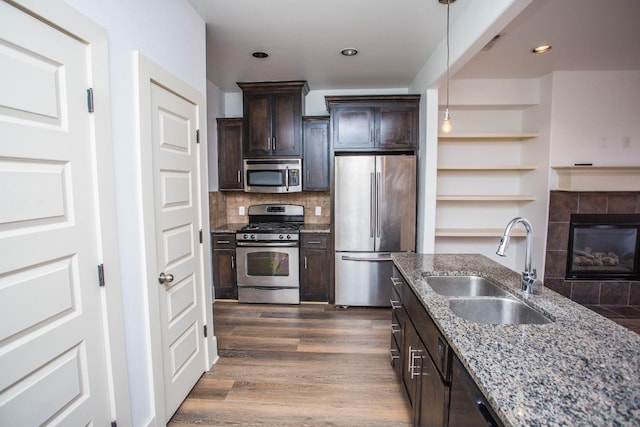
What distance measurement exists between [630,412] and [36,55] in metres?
2.03

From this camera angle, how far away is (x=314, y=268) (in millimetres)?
3797

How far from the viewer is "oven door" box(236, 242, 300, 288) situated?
3752 millimetres

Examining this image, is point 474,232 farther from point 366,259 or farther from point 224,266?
point 224,266

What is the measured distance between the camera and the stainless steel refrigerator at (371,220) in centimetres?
353

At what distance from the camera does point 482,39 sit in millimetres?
2037

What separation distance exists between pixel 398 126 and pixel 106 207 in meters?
3.06

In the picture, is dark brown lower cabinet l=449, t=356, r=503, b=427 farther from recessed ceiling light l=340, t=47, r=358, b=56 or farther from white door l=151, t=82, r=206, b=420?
recessed ceiling light l=340, t=47, r=358, b=56

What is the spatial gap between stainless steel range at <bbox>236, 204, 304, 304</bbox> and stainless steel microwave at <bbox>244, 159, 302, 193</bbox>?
1.70ft

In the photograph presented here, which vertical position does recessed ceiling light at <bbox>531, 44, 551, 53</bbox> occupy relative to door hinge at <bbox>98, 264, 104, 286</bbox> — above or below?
above

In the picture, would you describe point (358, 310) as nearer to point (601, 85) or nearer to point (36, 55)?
point (36, 55)

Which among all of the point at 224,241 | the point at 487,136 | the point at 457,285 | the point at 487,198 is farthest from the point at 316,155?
the point at 457,285

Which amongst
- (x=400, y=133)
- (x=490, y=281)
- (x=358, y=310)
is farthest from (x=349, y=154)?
(x=490, y=281)

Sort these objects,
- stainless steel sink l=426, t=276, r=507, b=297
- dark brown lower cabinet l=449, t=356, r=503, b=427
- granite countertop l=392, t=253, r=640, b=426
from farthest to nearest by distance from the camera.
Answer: stainless steel sink l=426, t=276, r=507, b=297
dark brown lower cabinet l=449, t=356, r=503, b=427
granite countertop l=392, t=253, r=640, b=426

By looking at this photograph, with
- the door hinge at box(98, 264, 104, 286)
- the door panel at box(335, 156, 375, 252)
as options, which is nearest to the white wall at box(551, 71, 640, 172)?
the door panel at box(335, 156, 375, 252)
